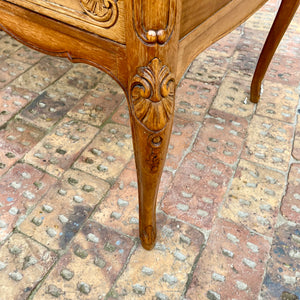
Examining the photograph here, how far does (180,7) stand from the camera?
0.57 metres

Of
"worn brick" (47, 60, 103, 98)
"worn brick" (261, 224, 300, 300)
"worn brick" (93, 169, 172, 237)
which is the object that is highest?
"worn brick" (47, 60, 103, 98)

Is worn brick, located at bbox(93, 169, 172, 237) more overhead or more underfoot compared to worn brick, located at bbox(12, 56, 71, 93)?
more underfoot

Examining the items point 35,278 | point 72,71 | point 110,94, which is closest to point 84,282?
point 35,278

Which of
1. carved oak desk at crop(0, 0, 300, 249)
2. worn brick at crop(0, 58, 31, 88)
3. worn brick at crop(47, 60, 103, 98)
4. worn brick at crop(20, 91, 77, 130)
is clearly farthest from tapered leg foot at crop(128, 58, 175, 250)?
worn brick at crop(0, 58, 31, 88)

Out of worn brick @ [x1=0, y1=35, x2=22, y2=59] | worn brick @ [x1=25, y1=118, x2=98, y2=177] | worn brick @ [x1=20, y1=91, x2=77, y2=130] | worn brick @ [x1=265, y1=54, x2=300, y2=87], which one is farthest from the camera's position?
worn brick @ [x1=0, y1=35, x2=22, y2=59]

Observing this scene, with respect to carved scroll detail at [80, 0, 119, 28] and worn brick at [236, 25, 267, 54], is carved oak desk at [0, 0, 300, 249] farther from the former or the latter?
worn brick at [236, 25, 267, 54]

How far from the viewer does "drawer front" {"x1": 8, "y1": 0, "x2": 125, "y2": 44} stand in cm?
59

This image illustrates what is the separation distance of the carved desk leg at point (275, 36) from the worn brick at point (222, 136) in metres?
0.18

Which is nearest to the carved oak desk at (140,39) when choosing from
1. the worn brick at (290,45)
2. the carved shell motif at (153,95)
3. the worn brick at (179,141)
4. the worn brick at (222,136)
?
the carved shell motif at (153,95)

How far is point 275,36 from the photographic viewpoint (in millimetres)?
1308

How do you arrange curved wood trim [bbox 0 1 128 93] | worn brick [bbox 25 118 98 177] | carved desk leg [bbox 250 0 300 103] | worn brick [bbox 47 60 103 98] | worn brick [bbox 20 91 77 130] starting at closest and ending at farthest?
curved wood trim [bbox 0 1 128 93] < carved desk leg [bbox 250 0 300 103] < worn brick [bbox 25 118 98 177] < worn brick [bbox 20 91 77 130] < worn brick [bbox 47 60 103 98]

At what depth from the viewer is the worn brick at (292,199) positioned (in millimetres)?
1155

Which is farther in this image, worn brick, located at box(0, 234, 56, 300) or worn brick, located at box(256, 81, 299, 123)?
worn brick, located at box(256, 81, 299, 123)

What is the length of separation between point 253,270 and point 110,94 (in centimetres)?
107
